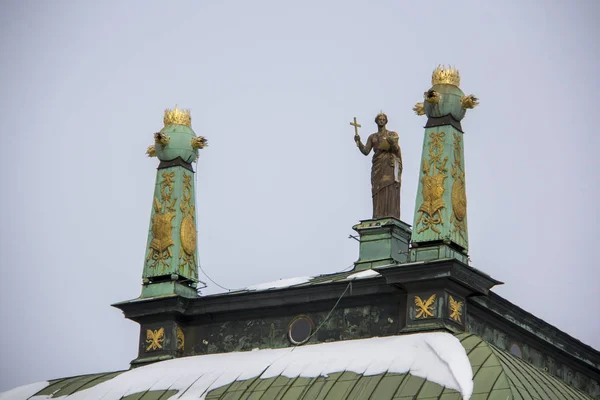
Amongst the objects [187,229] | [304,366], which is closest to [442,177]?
[304,366]

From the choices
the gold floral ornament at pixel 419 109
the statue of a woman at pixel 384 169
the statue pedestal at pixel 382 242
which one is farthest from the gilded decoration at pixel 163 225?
the gold floral ornament at pixel 419 109

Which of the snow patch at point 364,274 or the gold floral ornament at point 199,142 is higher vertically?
the gold floral ornament at point 199,142

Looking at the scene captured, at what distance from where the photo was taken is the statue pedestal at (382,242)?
45469 millimetres

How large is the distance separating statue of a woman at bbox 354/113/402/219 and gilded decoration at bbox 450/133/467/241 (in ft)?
6.96

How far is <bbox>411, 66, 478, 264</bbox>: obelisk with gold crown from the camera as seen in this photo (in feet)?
142

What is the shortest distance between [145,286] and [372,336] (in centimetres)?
724

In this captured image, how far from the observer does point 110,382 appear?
4578 cm

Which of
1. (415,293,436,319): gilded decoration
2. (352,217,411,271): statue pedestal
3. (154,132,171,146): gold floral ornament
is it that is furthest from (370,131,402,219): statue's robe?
(154,132,171,146): gold floral ornament

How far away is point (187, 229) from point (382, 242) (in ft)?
19.2

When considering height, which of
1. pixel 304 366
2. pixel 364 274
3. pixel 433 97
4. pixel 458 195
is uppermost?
pixel 433 97

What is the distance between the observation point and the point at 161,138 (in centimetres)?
4894

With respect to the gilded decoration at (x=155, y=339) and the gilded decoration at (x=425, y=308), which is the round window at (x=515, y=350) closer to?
the gilded decoration at (x=425, y=308)

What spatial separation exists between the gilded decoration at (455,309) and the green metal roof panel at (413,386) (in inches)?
43.5

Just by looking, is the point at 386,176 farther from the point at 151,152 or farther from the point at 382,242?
the point at 151,152
